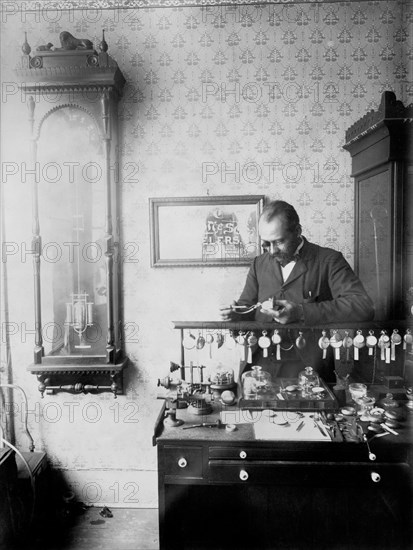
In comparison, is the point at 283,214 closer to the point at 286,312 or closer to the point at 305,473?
the point at 286,312

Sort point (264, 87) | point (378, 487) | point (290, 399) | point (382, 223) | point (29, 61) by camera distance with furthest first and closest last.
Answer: point (264, 87) < point (29, 61) < point (382, 223) < point (290, 399) < point (378, 487)

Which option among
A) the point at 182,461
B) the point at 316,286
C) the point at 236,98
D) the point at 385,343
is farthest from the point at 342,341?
the point at 236,98

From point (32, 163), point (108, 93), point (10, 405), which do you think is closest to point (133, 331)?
point (10, 405)

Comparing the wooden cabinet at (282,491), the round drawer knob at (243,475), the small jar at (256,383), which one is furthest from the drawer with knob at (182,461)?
the small jar at (256,383)

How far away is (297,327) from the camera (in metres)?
2.60

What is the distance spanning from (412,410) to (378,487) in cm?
45

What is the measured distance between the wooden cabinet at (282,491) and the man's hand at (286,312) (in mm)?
596

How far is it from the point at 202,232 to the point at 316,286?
927 millimetres

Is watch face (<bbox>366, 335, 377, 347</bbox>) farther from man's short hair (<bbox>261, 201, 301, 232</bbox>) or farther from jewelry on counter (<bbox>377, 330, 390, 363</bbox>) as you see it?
man's short hair (<bbox>261, 201, 301, 232</bbox>)

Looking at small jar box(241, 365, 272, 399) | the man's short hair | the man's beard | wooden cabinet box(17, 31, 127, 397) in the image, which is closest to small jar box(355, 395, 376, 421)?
Answer: small jar box(241, 365, 272, 399)

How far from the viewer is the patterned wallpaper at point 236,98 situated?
3309 millimetres

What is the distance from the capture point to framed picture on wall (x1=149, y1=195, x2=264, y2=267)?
339 centimetres

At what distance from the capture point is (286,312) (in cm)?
255

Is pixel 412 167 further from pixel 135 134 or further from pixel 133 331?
pixel 133 331
